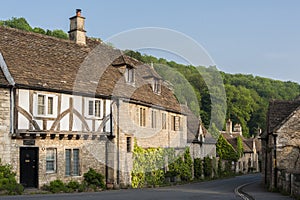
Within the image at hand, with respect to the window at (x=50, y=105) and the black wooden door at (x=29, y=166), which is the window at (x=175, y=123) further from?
the black wooden door at (x=29, y=166)

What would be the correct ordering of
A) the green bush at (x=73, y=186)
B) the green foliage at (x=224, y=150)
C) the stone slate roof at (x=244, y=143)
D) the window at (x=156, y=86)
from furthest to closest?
the stone slate roof at (x=244, y=143)
the green foliage at (x=224, y=150)
the window at (x=156, y=86)
the green bush at (x=73, y=186)

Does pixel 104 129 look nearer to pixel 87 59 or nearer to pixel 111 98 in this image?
pixel 111 98

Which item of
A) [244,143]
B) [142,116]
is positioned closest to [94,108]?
[142,116]

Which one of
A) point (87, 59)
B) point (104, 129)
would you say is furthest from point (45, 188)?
point (87, 59)

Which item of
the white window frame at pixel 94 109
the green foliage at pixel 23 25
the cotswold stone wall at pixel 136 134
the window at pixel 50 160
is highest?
the green foliage at pixel 23 25

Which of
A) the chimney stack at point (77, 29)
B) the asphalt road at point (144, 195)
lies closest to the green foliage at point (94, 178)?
the asphalt road at point (144, 195)

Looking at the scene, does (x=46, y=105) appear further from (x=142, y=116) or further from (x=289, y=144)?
(x=289, y=144)

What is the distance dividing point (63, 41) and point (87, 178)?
32.9ft

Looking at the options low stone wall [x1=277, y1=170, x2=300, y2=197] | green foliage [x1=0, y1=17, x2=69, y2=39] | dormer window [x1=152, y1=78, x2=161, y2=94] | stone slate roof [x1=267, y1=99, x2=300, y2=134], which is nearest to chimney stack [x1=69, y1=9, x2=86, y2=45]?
dormer window [x1=152, y1=78, x2=161, y2=94]

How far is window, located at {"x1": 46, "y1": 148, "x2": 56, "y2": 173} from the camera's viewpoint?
2602 centimetres

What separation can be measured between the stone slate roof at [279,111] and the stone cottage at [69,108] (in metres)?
9.10

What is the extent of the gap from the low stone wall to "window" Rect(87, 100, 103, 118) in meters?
11.7

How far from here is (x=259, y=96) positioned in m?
127

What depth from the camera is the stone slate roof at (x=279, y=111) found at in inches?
1198
